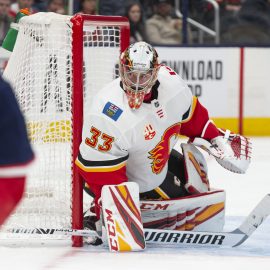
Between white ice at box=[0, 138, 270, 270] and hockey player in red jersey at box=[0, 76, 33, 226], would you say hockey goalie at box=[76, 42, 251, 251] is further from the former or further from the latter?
hockey player in red jersey at box=[0, 76, 33, 226]

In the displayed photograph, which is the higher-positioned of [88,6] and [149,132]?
[149,132]

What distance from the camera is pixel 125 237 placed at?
3209 mm

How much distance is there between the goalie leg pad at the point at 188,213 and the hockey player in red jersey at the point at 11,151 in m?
2.22

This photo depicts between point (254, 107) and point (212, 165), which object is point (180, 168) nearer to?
point (212, 165)

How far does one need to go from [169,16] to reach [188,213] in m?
3.91

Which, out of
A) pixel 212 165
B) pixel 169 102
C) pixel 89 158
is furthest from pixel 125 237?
pixel 212 165

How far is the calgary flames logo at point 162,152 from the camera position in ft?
10.8

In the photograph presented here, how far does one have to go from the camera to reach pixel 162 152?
3.32 meters

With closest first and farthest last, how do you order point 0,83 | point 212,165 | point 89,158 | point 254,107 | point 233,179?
point 0,83 < point 89,158 < point 233,179 < point 212,165 < point 254,107

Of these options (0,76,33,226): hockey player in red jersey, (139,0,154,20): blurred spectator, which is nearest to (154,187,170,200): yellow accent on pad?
(0,76,33,226): hockey player in red jersey

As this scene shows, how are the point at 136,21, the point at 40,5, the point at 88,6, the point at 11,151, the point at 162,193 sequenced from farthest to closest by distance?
the point at 40,5 → the point at 136,21 → the point at 88,6 → the point at 162,193 → the point at 11,151

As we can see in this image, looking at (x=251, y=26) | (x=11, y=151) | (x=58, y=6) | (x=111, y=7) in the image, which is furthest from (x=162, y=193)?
(x=251, y=26)

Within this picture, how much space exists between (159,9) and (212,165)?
201cm

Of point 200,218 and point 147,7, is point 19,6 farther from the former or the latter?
point 200,218
